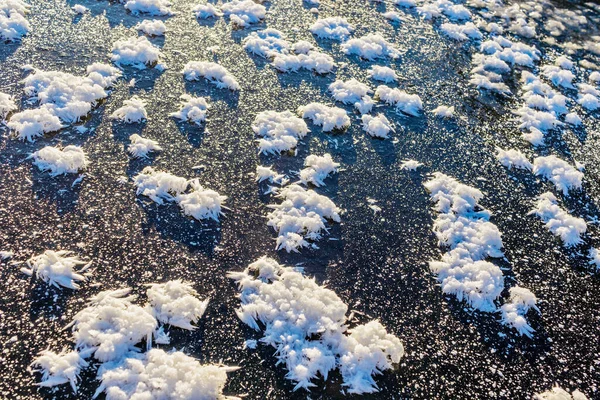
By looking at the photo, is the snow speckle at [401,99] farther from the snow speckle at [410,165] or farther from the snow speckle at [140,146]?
the snow speckle at [140,146]

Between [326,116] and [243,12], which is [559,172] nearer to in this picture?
[326,116]

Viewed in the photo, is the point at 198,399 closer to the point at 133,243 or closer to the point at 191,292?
the point at 191,292

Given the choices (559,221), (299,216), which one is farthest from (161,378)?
(559,221)

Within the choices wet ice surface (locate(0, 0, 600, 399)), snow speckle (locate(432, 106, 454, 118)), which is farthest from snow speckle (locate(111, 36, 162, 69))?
snow speckle (locate(432, 106, 454, 118))

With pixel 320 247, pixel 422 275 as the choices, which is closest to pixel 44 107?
pixel 320 247

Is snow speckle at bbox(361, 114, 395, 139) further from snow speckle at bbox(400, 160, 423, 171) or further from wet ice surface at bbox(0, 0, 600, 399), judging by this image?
snow speckle at bbox(400, 160, 423, 171)

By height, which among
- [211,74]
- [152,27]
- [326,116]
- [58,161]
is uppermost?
[152,27]
